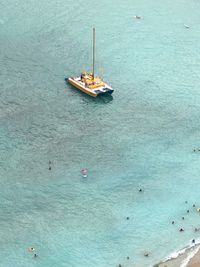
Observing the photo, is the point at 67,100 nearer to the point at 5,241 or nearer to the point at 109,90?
the point at 109,90

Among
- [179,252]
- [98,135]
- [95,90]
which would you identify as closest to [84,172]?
[98,135]

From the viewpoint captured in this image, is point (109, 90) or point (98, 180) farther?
point (109, 90)

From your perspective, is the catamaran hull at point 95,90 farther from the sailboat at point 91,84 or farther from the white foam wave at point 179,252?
the white foam wave at point 179,252

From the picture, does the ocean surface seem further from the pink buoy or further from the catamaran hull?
the catamaran hull

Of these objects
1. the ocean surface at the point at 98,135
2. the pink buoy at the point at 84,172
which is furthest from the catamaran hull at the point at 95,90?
the pink buoy at the point at 84,172

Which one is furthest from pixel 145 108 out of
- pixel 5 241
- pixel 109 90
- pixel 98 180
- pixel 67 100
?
pixel 5 241

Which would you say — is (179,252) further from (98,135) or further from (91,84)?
(91,84)

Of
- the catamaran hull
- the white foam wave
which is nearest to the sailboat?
the catamaran hull
